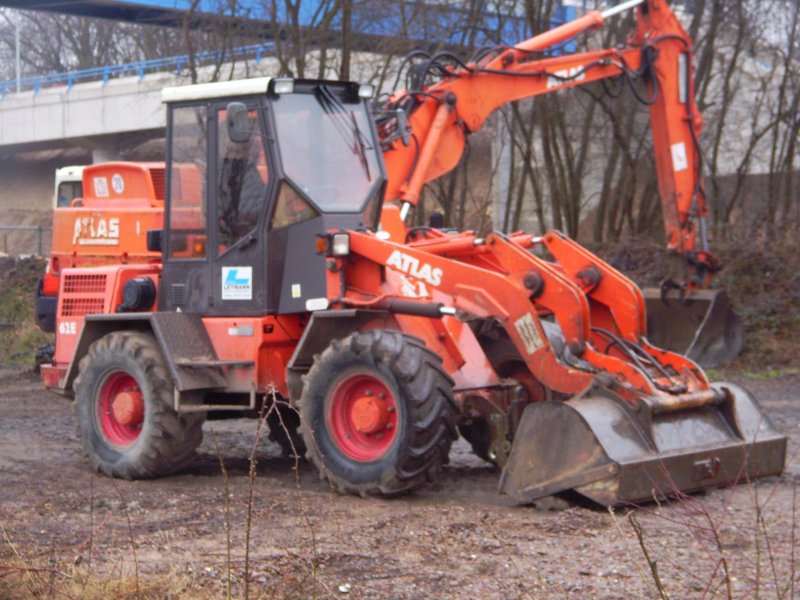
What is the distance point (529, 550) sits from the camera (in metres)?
6.73

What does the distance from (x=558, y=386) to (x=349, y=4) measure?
14982mm

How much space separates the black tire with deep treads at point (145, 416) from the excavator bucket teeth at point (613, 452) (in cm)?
271

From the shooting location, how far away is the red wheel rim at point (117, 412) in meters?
9.74

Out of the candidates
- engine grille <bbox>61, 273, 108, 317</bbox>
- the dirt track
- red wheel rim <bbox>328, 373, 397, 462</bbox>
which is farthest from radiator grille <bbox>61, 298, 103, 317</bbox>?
red wheel rim <bbox>328, 373, 397, 462</bbox>

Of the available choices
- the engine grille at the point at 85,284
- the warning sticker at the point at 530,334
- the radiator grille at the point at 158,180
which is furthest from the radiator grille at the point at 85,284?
the radiator grille at the point at 158,180

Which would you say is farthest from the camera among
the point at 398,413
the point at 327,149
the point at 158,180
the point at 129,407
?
the point at 158,180

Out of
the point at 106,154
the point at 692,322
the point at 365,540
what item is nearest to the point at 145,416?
the point at 365,540

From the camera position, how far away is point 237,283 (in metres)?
9.38

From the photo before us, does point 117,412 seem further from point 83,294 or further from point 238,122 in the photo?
point 238,122

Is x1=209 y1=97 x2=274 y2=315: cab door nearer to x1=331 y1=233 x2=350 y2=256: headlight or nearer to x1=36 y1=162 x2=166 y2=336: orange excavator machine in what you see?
x1=331 y1=233 x2=350 y2=256: headlight

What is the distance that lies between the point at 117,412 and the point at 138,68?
26.9 metres

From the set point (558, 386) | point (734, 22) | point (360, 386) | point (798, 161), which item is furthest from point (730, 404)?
point (798, 161)

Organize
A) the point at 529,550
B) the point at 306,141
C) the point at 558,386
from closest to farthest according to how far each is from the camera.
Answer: the point at 529,550 < the point at 558,386 < the point at 306,141

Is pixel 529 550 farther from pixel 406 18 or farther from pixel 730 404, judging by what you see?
pixel 406 18
